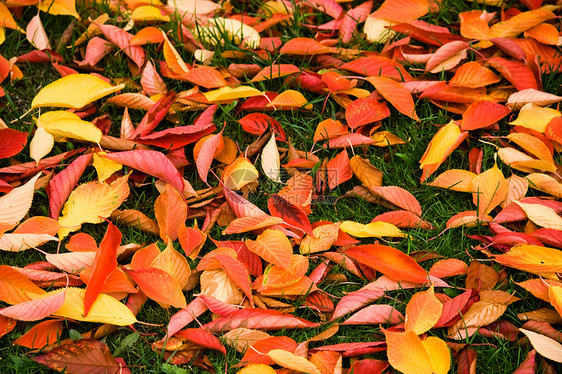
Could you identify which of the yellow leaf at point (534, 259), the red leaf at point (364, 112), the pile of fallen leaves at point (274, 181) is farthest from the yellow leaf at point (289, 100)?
the yellow leaf at point (534, 259)

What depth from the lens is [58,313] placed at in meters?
1.50

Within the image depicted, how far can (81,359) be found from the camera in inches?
56.8

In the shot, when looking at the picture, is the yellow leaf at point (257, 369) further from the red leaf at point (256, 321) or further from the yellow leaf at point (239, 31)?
the yellow leaf at point (239, 31)

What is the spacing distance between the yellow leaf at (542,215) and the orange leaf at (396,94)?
1.58 ft

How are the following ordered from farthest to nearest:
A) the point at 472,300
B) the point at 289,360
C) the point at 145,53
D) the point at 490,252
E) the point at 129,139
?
the point at 145,53 → the point at 129,139 → the point at 490,252 → the point at 472,300 → the point at 289,360

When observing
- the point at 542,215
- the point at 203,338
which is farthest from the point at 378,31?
the point at 203,338

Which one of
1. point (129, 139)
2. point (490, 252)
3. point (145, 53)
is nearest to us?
point (490, 252)

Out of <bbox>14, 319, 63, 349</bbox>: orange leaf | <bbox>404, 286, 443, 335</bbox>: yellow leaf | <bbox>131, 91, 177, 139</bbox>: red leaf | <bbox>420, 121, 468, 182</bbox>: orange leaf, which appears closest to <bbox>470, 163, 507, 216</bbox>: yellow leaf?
<bbox>420, 121, 468, 182</bbox>: orange leaf

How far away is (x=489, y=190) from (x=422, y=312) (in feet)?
1.67

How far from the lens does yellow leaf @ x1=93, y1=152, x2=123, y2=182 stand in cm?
180

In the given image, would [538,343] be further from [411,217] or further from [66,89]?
[66,89]

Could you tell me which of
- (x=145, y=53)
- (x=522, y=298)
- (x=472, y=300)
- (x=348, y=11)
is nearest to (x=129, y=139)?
(x=145, y=53)

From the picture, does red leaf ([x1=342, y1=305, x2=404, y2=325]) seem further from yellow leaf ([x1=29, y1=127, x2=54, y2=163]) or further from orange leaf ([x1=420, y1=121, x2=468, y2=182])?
yellow leaf ([x1=29, y1=127, x2=54, y2=163])

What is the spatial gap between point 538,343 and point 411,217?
501 millimetres
